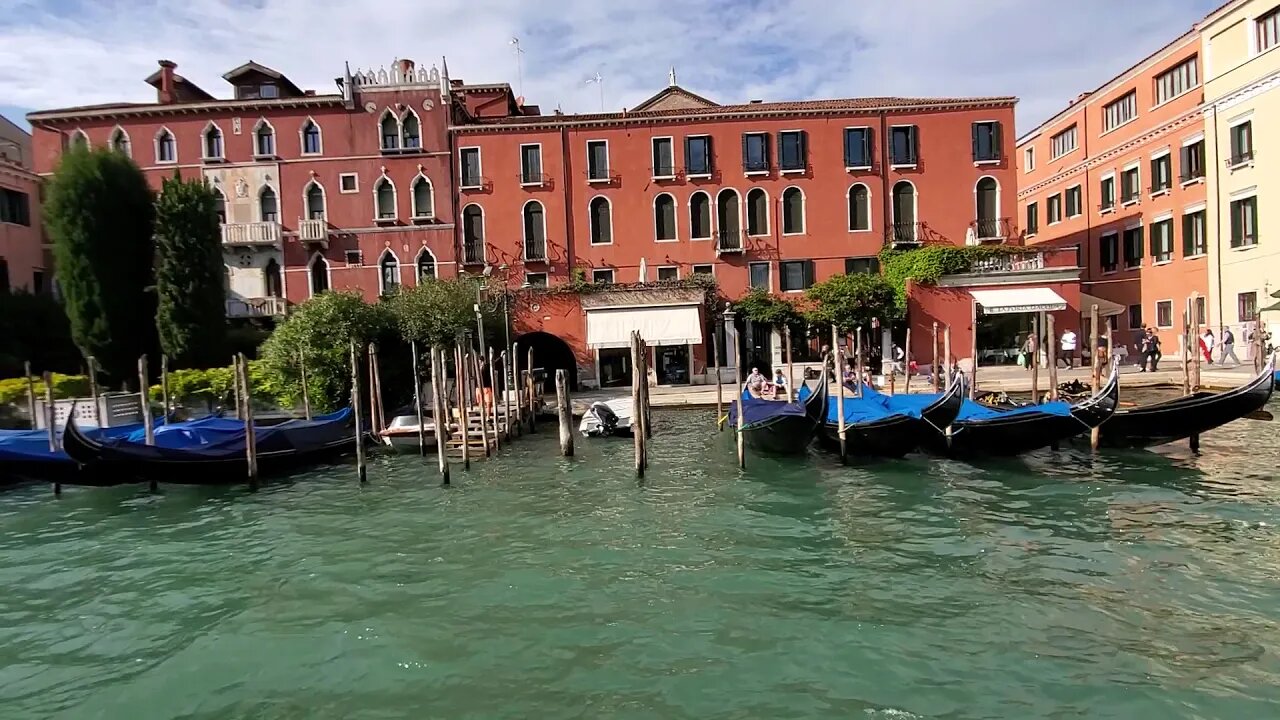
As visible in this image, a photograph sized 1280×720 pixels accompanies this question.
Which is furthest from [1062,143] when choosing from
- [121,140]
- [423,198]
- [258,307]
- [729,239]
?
[121,140]

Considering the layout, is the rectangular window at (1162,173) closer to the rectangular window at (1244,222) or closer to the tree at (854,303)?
the rectangular window at (1244,222)

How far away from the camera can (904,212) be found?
22.0 m

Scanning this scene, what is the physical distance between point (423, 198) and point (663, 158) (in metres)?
6.90

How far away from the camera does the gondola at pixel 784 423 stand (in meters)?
10.8

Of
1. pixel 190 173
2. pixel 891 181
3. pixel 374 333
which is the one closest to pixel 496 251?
pixel 374 333

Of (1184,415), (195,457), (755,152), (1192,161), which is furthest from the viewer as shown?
(755,152)

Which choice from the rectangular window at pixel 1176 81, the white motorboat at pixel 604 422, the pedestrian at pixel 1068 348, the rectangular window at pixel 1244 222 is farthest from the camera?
the rectangular window at pixel 1176 81

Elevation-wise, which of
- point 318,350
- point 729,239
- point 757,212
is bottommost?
point 318,350

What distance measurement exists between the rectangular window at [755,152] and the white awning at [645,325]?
506cm

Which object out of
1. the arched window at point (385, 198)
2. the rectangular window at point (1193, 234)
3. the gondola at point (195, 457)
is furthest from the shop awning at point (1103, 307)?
the gondola at point (195, 457)

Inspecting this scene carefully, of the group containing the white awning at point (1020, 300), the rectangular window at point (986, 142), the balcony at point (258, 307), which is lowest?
the white awning at point (1020, 300)

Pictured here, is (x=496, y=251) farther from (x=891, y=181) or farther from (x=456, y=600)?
(x=456, y=600)

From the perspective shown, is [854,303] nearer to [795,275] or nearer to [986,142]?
[795,275]

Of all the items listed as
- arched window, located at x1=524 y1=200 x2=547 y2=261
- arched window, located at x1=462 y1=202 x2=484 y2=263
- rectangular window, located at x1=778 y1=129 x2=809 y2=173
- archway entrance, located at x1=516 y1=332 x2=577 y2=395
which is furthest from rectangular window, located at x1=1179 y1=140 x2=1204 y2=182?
arched window, located at x1=462 y1=202 x2=484 y2=263
